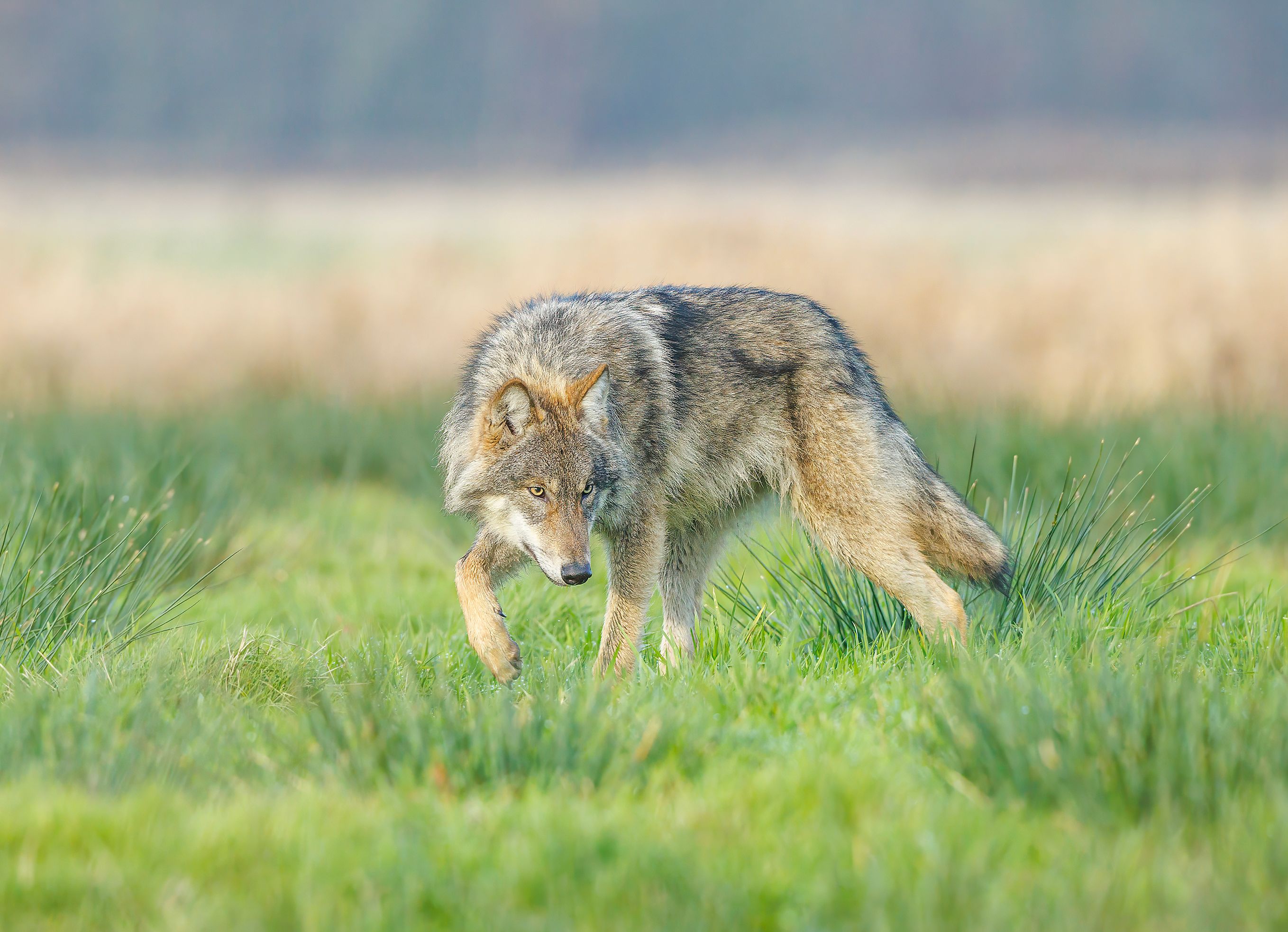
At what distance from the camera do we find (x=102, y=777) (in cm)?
319

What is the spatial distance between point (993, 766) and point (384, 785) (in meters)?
1.56

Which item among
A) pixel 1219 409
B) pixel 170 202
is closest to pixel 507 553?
pixel 1219 409

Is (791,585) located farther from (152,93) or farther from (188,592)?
(152,93)

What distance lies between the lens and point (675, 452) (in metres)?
5.17

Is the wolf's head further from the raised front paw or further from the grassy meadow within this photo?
the grassy meadow

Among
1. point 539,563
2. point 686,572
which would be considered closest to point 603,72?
point 686,572

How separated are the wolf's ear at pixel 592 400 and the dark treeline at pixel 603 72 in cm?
4793

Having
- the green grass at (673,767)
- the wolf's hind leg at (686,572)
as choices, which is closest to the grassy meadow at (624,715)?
the green grass at (673,767)

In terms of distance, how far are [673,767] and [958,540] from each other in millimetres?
2155

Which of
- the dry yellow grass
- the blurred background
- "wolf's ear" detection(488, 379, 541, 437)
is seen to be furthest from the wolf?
the blurred background

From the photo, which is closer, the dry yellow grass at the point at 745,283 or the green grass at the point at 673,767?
the green grass at the point at 673,767

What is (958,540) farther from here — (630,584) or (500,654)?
(500,654)

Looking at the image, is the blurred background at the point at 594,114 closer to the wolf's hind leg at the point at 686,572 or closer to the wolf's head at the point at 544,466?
the wolf's hind leg at the point at 686,572

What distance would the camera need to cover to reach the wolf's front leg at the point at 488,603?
4.59 m
